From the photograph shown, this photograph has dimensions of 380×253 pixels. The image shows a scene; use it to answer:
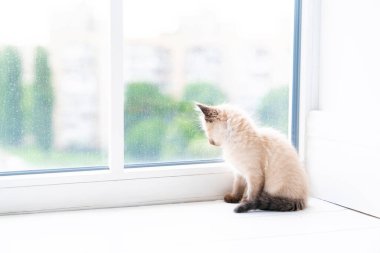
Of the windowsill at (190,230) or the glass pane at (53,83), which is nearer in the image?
the windowsill at (190,230)

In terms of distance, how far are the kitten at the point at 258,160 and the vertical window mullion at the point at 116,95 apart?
0.28 m

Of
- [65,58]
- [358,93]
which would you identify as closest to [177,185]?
[65,58]

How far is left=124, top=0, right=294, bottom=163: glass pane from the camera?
1.77m

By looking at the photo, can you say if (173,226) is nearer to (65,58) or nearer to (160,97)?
(160,97)

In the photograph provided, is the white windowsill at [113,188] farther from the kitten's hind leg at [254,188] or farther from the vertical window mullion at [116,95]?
the kitten's hind leg at [254,188]

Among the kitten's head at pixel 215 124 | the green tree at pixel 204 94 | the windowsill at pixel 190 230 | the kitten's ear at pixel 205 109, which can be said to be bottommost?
the windowsill at pixel 190 230

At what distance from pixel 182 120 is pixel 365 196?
2.31 feet

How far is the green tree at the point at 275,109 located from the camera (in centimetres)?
196

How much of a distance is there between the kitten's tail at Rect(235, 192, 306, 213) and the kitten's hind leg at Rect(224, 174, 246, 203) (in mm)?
144

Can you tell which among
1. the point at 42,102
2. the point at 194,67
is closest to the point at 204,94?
the point at 194,67

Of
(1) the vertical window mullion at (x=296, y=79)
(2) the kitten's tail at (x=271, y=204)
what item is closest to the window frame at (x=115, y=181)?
(2) the kitten's tail at (x=271, y=204)

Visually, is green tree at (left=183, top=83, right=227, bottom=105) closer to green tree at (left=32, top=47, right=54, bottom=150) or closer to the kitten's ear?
the kitten's ear

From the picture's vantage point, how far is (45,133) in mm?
1687

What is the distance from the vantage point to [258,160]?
167 cm
